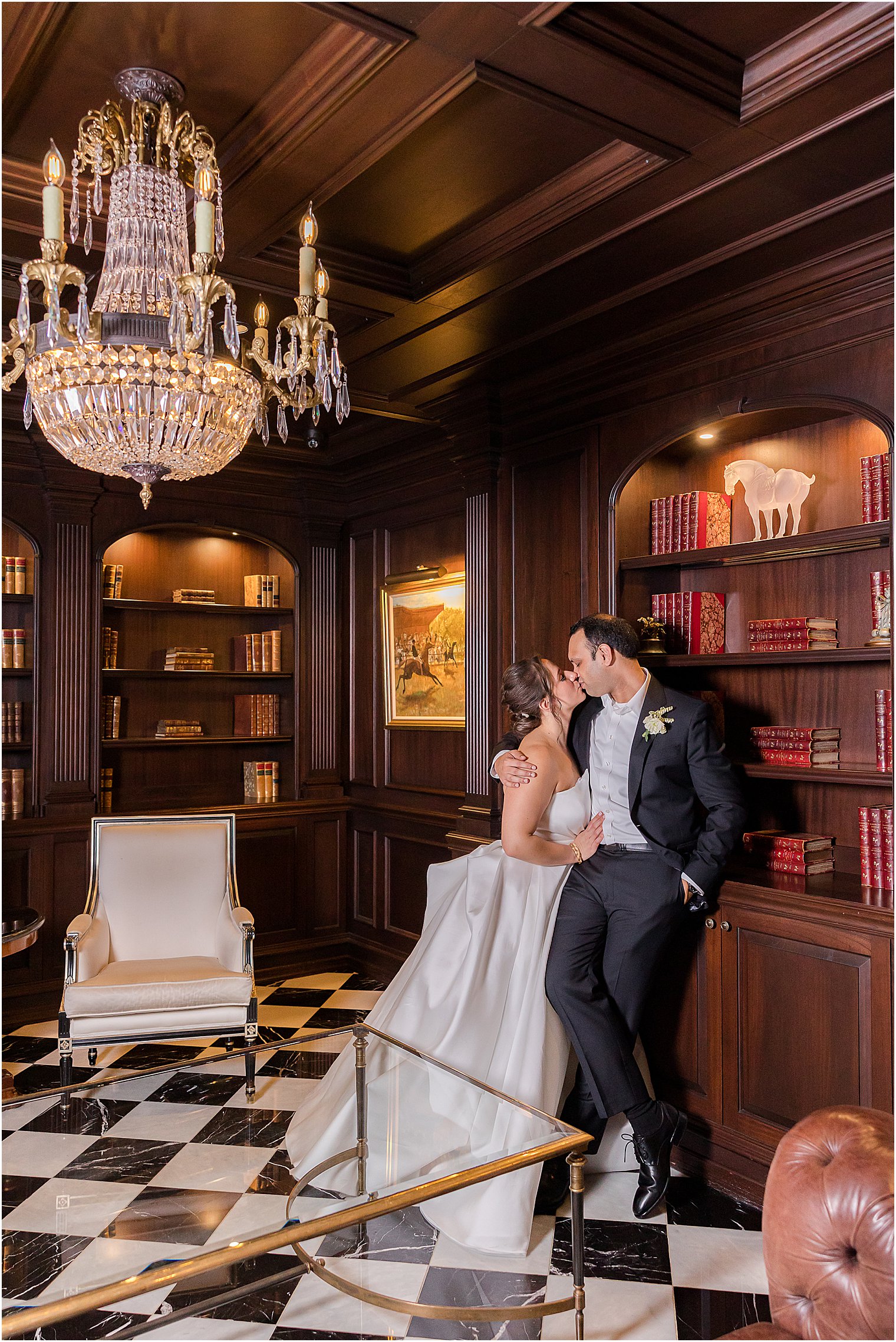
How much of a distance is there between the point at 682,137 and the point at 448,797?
11.8 ft

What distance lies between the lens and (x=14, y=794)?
5074 millimetres

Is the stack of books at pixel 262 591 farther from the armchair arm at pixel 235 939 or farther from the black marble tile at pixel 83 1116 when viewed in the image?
the black marble tile at pixel 83 1116

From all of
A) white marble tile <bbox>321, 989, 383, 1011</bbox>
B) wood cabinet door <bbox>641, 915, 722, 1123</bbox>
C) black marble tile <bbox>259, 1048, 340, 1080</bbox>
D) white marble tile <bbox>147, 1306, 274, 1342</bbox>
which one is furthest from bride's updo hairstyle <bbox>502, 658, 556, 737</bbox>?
white marble tile <bbox>321, 989, 383, 1011</bbox>

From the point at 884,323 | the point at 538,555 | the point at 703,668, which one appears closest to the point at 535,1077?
the point at 703,668

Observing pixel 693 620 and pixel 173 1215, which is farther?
pixel 693 620

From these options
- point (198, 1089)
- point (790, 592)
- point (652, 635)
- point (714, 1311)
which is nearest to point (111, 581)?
point (652, 635)

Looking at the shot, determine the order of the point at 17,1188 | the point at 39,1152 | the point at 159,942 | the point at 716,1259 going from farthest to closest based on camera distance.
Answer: the point at 159,942, the point at 716,1259, the point at 39,1152, the point at 17,1188

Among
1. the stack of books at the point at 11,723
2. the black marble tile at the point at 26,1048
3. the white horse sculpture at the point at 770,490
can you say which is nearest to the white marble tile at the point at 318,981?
the black marble tile at the point at 26,1048

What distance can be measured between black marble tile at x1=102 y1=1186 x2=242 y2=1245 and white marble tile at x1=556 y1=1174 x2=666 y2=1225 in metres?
1.42

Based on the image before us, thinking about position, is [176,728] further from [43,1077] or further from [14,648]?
[43,1077]

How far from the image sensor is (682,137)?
2475mm

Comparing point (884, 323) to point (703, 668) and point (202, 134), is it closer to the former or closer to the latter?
point (703, 668)

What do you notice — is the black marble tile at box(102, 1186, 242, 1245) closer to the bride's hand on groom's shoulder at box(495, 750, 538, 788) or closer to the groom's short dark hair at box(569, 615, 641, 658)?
the bride's hand on groom's shoulder at box(495, 750, 538, 788)

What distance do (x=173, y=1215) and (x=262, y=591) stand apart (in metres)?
4.50
